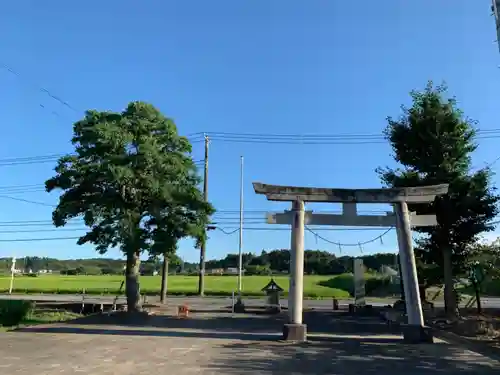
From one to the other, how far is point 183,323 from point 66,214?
609 cm

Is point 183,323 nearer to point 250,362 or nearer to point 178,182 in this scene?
point 178,182

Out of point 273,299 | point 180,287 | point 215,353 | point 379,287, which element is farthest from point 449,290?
point 180,287

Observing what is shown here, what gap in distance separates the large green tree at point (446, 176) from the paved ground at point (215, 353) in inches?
188

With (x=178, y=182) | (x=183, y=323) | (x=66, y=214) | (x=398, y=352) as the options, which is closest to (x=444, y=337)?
(x=398, y=352)

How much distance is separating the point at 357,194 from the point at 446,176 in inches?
200

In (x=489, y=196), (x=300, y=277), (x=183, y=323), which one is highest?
(x=489, y=196)

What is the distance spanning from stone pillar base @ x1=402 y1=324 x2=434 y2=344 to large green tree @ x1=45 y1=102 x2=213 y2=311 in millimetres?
→ 8938

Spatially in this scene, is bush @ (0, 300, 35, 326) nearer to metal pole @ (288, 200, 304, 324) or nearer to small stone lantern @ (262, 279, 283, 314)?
small stone lantern @ (262, 279, 283, 314)

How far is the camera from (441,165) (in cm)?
1648

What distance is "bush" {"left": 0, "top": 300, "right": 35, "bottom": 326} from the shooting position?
770 inches

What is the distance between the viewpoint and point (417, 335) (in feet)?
38.8

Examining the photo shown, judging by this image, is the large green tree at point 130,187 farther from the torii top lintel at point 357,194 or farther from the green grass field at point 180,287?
the green grass field at point 180,287

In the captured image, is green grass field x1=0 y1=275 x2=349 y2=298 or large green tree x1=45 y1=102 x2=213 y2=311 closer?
large green tree x1=45 y1=102 x2=213 y2=311

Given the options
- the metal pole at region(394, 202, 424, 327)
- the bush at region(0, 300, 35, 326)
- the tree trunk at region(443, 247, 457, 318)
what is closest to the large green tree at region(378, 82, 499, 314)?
the tree trunk at region(443, 247, 457, 318)
